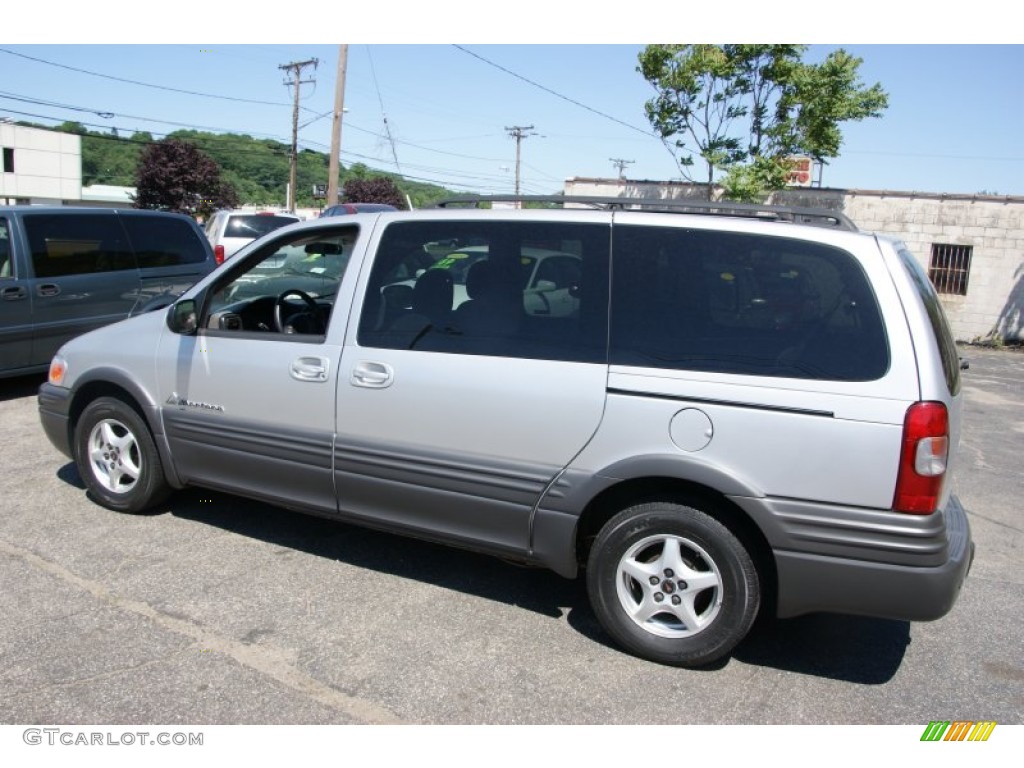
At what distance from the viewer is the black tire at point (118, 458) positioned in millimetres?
4738

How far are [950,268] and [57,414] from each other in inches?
676

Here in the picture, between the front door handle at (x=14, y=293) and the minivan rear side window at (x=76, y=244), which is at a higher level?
the minivan rear side window at (x=76, y=244)

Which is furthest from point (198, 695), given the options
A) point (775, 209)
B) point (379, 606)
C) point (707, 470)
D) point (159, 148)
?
point (159, 148)

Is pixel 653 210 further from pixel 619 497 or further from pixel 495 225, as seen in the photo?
pixel 619 497

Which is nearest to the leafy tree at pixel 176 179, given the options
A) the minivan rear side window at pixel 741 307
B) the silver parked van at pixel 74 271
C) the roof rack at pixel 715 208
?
the silver parked van at pixel 74 271

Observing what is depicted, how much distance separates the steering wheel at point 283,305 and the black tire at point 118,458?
3.07 ft

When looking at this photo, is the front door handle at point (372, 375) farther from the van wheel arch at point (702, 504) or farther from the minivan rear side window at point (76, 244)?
the minivan rear side window at point (76, 244)

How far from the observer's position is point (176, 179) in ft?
167

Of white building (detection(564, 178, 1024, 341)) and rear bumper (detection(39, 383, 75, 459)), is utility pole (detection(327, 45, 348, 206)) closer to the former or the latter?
white building (detection(564, 178, 1024, 341))

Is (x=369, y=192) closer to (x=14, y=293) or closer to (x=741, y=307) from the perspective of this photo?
(x=14, y=293)

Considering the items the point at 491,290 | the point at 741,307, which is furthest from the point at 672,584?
the point at 491,290

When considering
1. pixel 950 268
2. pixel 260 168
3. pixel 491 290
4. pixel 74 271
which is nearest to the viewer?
pixel 491 290

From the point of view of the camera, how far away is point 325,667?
3287 mm
